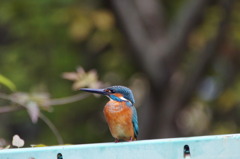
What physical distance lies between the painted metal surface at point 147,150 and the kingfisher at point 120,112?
3.28 ft

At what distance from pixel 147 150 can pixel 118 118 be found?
1.09 meters

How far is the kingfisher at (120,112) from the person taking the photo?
10.1 ft

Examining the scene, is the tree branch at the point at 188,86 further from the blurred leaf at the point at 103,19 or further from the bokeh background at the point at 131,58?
the blurred leaf at the point at 103,19

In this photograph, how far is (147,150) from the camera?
2.04 metres

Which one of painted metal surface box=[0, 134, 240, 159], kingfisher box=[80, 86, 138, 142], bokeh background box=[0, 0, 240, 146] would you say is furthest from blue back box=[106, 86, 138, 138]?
bokeh background box=[0, 0, 240, 146]

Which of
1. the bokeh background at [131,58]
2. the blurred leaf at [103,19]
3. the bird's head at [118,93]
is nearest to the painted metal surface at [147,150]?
the bird's head at [118,93]

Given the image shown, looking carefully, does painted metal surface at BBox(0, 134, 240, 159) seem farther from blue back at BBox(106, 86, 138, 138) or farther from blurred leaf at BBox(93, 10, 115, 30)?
blurred leaf at BBox(93, 10, 115, 30)

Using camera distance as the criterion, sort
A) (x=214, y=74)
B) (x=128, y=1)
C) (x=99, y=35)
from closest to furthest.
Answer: (x=128, y=1)
(x=99, y=35)
(x=214, y=74)

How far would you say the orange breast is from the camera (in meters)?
3.10

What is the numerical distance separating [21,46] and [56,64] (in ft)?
1.66

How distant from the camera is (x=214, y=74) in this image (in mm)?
7508

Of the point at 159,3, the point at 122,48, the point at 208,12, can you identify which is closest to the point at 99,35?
the point at 122,48

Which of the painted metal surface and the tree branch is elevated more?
the tree branch

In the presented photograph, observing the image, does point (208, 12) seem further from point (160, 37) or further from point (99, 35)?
point (99, 35)
